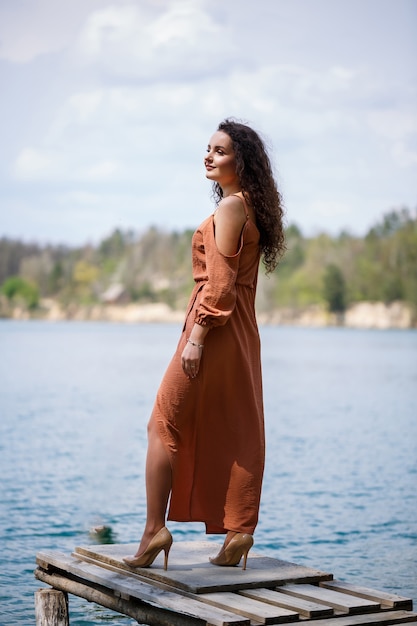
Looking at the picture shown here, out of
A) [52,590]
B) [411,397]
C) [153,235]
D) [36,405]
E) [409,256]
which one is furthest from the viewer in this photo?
[153,235]

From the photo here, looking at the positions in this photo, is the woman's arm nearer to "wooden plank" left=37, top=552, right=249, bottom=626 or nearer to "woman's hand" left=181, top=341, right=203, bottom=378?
"woman's hand" left=181, top=341, right=203, bottom=378

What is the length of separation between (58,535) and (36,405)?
1608 cm

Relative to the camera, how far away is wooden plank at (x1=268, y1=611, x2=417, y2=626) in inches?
173

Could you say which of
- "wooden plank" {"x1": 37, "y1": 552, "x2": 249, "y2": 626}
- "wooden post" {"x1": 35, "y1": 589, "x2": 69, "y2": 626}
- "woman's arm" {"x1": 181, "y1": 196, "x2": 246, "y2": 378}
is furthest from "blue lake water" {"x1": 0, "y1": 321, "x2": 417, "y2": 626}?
"woman's arm" {"x1": 181, "y1": 196, "x2": 246, "y2": 378}

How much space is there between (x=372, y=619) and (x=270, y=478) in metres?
10.1

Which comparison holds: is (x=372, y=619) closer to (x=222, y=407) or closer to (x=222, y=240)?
(x=222, y=407)

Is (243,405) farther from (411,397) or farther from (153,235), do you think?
(153,235)

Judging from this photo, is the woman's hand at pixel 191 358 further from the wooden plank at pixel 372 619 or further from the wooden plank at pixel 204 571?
the wooden plank at pixel 372 619

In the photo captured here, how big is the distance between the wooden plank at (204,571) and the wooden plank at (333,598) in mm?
78

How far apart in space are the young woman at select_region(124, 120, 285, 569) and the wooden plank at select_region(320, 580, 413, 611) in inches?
17.0

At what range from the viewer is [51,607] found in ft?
18.2

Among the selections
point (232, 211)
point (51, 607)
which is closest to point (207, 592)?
point (51, 607)

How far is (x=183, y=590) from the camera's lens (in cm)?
475

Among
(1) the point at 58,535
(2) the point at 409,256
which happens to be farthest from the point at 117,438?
(2) the point at 409,256
